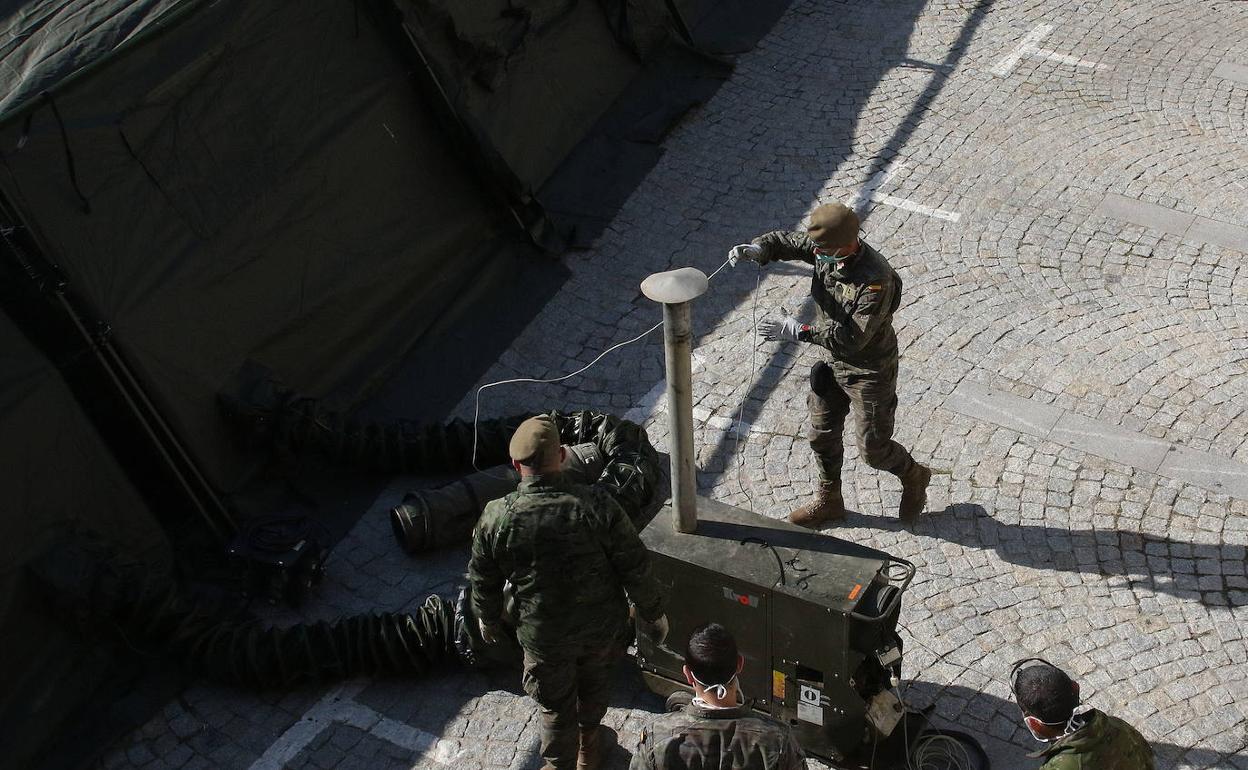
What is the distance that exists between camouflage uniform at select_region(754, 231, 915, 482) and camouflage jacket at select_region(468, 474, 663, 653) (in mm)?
1836

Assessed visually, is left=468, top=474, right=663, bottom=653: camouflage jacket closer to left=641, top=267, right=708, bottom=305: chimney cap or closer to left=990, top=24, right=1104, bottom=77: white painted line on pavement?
left=641, top=267, right=708, bottom=305: chimney cap

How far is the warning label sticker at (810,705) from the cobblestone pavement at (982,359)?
763 millimetres

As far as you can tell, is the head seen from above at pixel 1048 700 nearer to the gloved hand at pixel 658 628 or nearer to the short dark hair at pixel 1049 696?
the short dark hair at pixel 1049 696

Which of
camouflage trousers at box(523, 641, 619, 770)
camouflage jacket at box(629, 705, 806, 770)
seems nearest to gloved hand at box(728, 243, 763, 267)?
camouflage trousers at box(523, 641, 619, 770)

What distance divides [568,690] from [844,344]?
7.65ft

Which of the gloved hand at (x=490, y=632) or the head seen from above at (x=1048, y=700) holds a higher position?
the gloved hand at (x=490, y=632)

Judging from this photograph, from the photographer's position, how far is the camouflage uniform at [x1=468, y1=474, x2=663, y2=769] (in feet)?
18.5

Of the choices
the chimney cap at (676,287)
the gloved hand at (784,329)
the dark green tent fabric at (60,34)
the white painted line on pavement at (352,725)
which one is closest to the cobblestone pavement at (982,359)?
the white painted line on pavement at (352,725)

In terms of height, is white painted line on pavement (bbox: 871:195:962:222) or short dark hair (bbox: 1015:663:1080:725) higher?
short dark hair (bbox: 1015:663:1080:725)

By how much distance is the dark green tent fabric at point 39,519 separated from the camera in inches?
269

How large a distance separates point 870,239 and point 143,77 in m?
5.03

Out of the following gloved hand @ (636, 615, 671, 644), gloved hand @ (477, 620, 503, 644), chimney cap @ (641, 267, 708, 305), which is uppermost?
chimney cap @ (641, 267, 708, 305)

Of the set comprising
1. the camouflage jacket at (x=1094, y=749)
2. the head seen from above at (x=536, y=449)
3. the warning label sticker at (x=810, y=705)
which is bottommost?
the warning label sticker at (x=810, y=705)

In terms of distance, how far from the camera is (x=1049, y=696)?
4.95m
